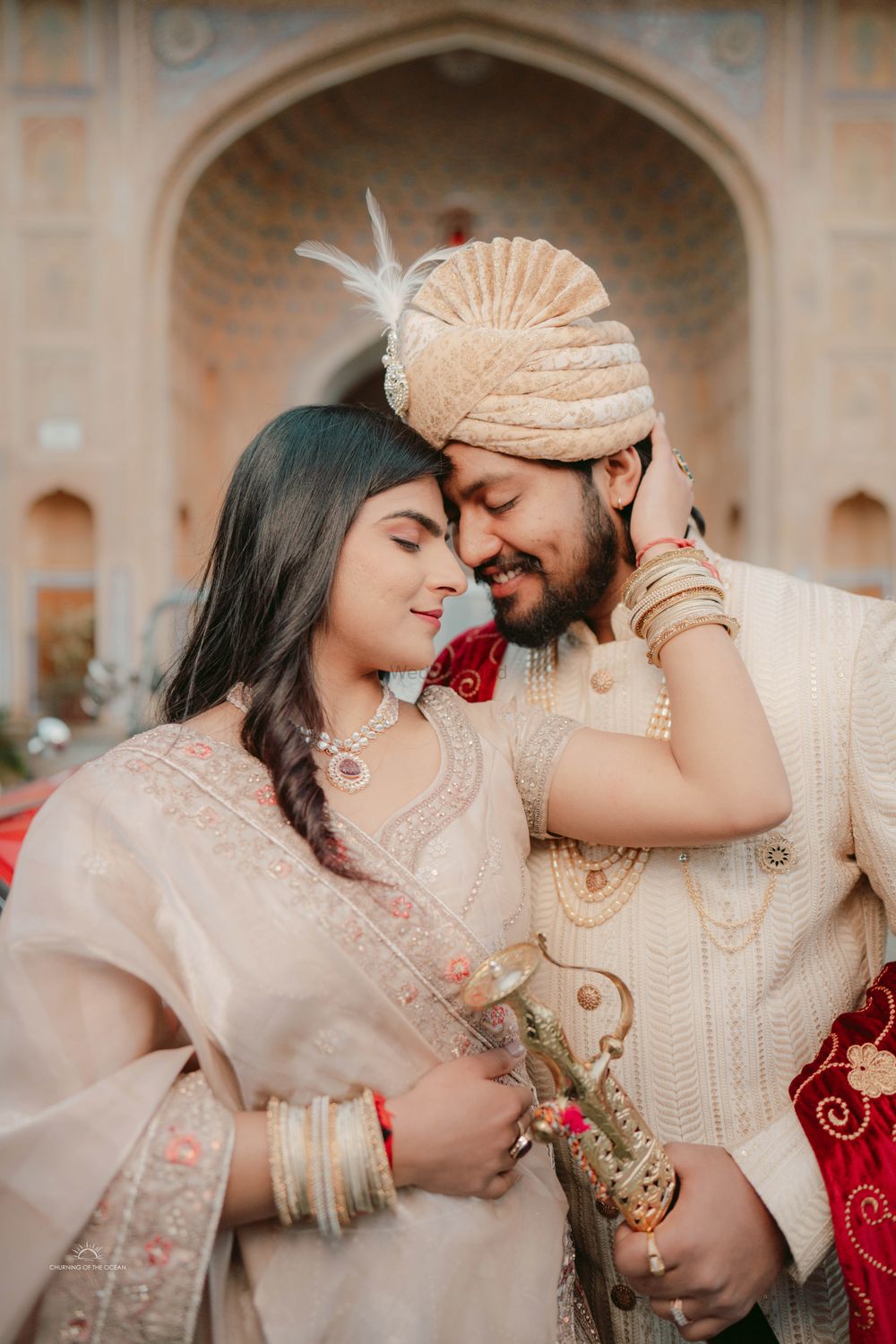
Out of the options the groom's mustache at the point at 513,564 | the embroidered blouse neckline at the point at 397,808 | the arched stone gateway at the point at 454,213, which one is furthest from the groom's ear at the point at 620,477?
the arched stone gateway at the point at 454,213

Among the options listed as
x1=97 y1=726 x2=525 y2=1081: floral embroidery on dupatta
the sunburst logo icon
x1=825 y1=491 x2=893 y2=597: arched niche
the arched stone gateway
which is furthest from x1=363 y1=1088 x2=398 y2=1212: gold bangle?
x1=825 y1=491 x2=893 y2=597: arched niche

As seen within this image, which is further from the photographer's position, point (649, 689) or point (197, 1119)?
point (649, 689)

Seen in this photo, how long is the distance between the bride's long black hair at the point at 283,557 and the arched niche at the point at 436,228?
7.59 meters

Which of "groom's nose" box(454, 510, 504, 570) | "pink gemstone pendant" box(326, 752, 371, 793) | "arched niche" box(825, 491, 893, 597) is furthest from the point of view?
"arched niche" box(825, 491, 893, 597)

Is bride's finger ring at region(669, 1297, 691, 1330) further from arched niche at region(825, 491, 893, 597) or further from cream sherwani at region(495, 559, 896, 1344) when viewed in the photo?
arched niche at region(825, 491, 893, 597)

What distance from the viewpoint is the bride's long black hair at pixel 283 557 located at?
124 cm

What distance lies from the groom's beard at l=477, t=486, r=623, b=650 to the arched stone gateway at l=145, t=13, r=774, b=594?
709 centimetres

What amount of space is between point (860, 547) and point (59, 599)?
6609 mm

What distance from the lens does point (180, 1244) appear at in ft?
3.16

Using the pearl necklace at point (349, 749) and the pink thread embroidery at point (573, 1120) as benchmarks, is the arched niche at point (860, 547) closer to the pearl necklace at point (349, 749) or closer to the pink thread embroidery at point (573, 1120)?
the pearl necklace at point (349, 749)

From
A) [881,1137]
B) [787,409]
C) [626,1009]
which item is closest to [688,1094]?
[881,1137]

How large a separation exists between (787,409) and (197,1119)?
804 centimetres

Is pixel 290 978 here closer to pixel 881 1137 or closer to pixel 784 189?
pixel 881 1137

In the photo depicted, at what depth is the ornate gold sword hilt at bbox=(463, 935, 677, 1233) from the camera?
3.09 feet
